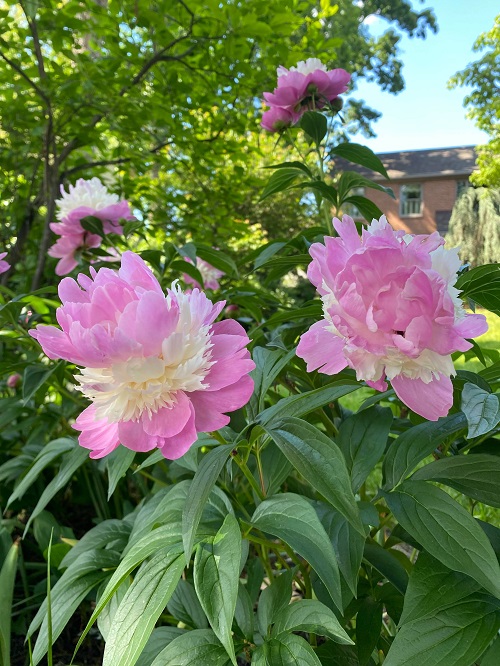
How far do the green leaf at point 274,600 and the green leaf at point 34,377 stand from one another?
0.52 m

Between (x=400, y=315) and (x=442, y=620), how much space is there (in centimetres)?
29

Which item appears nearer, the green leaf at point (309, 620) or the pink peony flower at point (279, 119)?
the green leaf at point (309, 620)

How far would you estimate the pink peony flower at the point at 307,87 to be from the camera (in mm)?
1120

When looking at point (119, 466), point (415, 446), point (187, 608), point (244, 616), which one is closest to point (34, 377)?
point (119, 466)

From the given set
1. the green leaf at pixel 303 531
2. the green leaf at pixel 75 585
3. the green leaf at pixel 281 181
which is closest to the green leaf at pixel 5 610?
the green leaf at pixel 75 585

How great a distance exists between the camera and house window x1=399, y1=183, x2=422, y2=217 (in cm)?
1426

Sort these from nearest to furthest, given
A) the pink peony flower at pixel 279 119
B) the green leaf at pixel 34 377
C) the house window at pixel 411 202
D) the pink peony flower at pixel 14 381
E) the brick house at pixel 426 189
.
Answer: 1. the green leaf at pixel 34 377
2. the pink peony flower at pixel 279 119
3. the pink peony flower at pixel 14 381
4. the brick house at pixel 426 189
5. the house window at pixel 411 202

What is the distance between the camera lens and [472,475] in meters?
0.56

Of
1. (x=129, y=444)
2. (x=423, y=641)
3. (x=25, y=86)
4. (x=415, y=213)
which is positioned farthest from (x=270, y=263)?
(x=415, y=213)

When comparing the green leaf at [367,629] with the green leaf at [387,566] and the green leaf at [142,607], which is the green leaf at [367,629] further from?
the green leaf at [142,607]

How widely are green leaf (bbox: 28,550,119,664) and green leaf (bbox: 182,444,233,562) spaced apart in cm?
34

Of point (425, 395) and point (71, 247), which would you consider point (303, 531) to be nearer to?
point (425, 395)

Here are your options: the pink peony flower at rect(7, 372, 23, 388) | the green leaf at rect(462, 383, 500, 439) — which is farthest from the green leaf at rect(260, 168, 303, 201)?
the pink peony flower at rect(7, 372, 23, 388)

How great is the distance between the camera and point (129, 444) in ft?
1.66
